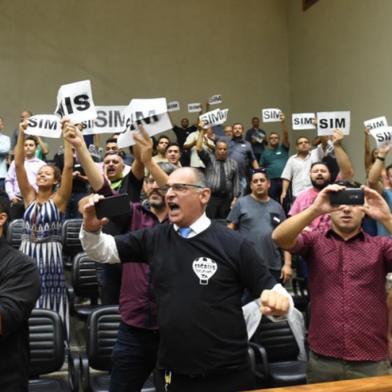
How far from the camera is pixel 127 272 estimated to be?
10.1 feet

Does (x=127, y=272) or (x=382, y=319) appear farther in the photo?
(x=127, y=272)

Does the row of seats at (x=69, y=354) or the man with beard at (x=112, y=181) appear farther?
the row of seats at (x=69, y=354)

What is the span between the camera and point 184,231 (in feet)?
7.98

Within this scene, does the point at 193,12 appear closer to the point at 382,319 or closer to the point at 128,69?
the point at 128,69

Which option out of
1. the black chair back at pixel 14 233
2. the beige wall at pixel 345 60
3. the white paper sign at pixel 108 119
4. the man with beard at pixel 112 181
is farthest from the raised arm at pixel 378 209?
the beige wall at pixel 345 60

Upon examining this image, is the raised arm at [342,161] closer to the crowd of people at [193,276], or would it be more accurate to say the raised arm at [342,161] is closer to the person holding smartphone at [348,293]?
the crowd of people at [193,276]

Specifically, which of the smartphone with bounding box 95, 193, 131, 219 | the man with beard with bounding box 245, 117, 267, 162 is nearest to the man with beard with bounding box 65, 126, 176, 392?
the smartphone with bounding box 95, 193, 131, 219

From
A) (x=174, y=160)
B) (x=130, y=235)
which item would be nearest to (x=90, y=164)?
(x=130, y=235)

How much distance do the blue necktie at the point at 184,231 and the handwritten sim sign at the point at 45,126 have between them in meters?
2.47

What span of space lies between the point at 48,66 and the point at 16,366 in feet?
33.9

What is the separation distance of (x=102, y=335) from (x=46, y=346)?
0.36 metres

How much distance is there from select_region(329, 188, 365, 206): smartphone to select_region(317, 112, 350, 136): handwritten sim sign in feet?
11.8

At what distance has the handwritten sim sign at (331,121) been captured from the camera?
6.09 meters

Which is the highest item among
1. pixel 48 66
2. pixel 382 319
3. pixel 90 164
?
pixel 48 66
